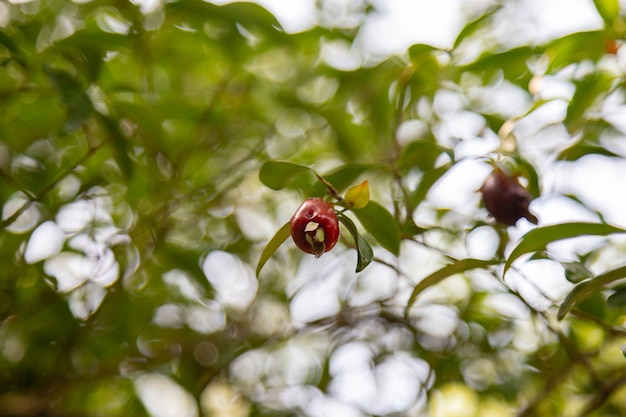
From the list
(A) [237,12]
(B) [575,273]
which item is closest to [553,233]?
(B) [575,273]

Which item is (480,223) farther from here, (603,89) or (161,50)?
(161,50)

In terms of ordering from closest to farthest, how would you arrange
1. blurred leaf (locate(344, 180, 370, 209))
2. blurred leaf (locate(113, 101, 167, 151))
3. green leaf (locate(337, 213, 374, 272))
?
1. green leaf (locate(337, 213, 374, 272))
2. blurred leaf (locate(344, 180, 370, 209))
3. blurred leaf (locate(113, 101, 167, 151))

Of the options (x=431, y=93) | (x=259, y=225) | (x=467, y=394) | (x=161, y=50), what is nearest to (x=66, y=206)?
(x=161, y=50)

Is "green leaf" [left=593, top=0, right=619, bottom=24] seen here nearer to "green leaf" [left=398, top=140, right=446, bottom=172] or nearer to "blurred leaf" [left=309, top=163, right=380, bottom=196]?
"green leaf" [left=398, top=140, right=446, bottom=172]

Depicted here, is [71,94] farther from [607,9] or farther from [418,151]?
[607,9]

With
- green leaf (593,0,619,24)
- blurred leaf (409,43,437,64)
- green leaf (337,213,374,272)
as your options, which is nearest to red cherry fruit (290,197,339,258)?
green leaf (337,213,374,272)

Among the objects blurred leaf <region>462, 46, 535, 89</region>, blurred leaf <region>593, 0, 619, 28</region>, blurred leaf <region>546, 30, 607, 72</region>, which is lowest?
blurred leaf <region>462, 46, 535, 89</region>

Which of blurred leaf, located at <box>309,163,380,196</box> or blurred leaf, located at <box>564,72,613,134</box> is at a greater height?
blurred leaf, located at <box>564,72,613,134</box>
